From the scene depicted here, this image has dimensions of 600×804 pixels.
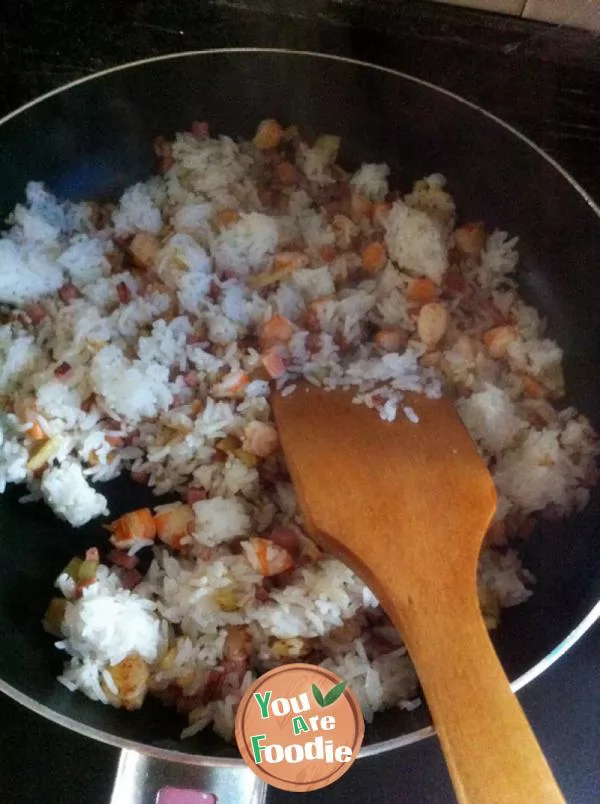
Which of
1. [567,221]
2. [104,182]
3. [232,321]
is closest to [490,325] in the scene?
[567,221]

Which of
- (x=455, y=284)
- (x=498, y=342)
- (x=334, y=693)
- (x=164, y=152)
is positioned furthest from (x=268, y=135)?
(x=334, y=693)

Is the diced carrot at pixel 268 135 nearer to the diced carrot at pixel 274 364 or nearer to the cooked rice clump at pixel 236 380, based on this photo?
the cooked rice clump at pixel 236 380

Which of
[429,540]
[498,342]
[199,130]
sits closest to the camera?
[429,540]

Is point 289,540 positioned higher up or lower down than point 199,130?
lower down


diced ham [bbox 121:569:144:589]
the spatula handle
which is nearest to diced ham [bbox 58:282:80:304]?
diced ham [bbox 121:569:144:589]

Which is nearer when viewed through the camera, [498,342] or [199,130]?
[498,342]
